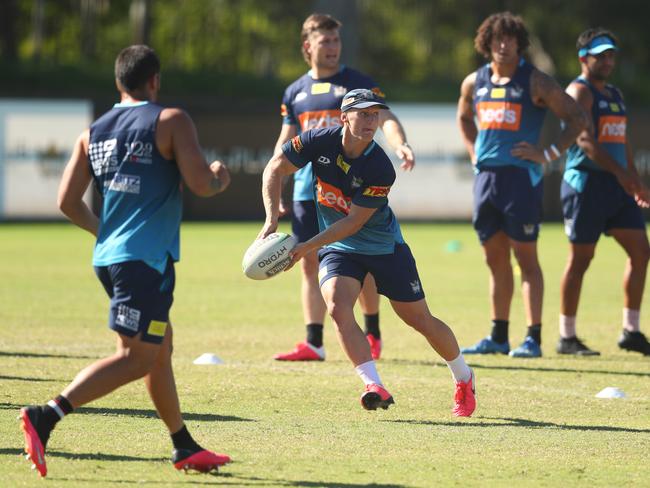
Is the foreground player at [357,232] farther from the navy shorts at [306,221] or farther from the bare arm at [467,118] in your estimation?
the bare arm at [467,118]

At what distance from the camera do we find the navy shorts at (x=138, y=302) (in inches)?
230

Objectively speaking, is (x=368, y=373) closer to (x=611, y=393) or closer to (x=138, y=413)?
(x=138, y=413)

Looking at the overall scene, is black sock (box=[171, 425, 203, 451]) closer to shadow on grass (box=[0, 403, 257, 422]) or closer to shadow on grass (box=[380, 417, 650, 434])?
shadow on grass (box=[0, 403, 257, 422])

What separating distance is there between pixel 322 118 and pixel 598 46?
237 centimetres

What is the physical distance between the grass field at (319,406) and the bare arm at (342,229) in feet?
3.29

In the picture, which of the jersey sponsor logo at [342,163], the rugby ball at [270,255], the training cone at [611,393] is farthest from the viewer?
the training cone at [611,393]

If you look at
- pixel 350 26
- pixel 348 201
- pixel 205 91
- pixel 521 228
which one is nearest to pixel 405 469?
pixel 348 201

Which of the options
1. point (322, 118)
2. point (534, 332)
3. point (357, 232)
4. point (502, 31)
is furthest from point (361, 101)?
point (534, 332)

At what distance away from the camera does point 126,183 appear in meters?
5.94

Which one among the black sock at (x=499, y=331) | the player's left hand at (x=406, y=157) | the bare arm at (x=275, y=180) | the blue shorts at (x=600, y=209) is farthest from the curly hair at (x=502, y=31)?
the bare arm at (x=275, y=180)

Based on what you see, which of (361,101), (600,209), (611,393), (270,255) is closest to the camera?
(270,255)

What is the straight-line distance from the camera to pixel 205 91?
105ft

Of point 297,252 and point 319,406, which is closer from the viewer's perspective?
point 297,252

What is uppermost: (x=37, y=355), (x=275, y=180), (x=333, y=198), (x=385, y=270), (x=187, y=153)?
(x=187, y=153)
